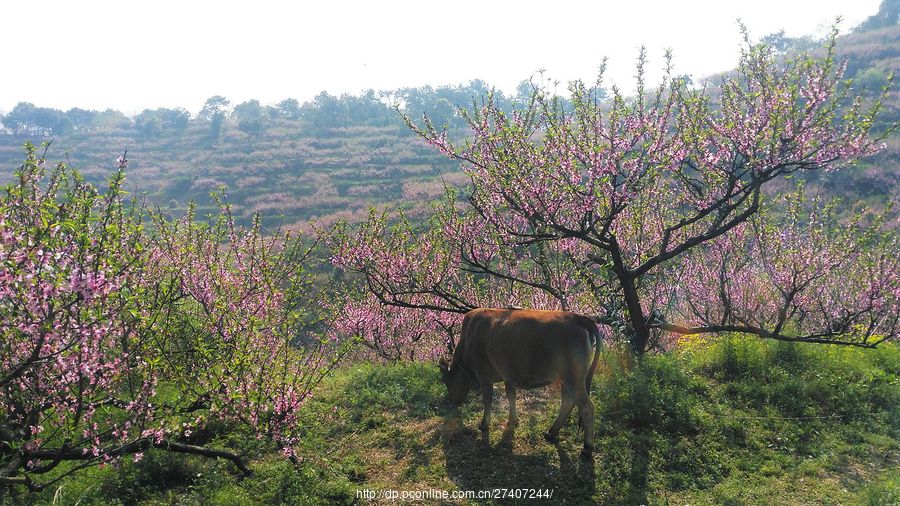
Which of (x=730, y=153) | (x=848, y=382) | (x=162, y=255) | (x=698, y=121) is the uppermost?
(x=698, y=121)

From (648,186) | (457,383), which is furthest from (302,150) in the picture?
(457,383)

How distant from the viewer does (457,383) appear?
8.91 meters

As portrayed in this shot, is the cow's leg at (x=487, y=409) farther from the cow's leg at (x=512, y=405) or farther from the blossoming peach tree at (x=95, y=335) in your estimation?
the blossoming peach tree at (x=95, y=335)

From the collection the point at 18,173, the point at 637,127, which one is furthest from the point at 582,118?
the point at 18,173

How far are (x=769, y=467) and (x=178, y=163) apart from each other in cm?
8089

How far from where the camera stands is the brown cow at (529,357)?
23.9 ft

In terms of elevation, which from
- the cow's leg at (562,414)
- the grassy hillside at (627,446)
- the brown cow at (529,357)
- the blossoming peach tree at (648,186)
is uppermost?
the blossoming peach tree at (648,186)

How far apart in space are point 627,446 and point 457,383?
3.11 m

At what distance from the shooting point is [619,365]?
10461 millimetres

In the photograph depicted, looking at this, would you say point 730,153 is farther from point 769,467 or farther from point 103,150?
point 103,150

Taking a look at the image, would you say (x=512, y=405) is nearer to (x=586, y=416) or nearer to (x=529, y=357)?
(x=529, y=357)

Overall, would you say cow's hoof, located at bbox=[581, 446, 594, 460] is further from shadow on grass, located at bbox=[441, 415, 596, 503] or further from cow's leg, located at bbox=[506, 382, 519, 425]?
cow's leg, located at bbox=[506, 382, 519, 425]

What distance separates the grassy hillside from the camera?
6.66 meters

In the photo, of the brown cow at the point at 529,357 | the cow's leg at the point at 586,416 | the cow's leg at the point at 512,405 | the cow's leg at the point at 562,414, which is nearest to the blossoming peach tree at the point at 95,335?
the brown cow at the point at 529,357
